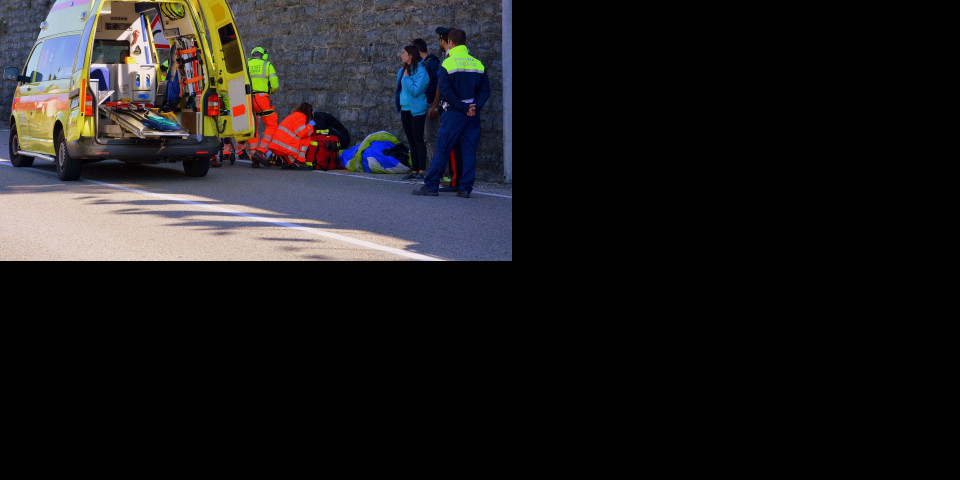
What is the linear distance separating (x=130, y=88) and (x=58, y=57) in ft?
3.16

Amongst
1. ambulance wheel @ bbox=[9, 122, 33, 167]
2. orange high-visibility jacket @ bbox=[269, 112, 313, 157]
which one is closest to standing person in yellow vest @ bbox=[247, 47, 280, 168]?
orange high-visibility jacket @ bbox=[269, 112, 313, 157]

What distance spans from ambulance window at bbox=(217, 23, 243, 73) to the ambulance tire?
81.2 inches

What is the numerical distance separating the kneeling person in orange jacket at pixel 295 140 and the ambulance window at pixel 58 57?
300 centimetres

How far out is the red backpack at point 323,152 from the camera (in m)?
14.0

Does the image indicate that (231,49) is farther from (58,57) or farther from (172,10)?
(58,57)

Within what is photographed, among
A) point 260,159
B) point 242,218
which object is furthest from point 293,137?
point 242,218

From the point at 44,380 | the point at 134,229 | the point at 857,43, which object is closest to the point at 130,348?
the point at 44,380

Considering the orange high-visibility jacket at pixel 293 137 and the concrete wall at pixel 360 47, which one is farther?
the orange high-visibility jacket at pixel 293 137

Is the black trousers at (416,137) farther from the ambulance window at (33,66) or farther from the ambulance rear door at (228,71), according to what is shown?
the ambulance window at (33,66)

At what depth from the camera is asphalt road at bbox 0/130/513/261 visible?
7203mm

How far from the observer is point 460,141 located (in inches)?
427

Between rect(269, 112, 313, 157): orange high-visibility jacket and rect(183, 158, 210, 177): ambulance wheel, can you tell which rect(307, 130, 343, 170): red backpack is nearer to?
rect(269, 112, 313, 157): orange high-visibility jacket

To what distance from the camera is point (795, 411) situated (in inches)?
124

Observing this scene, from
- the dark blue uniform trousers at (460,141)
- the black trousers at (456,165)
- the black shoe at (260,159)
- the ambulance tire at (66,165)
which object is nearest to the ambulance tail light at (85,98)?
the ambulance tire at (66,165)
